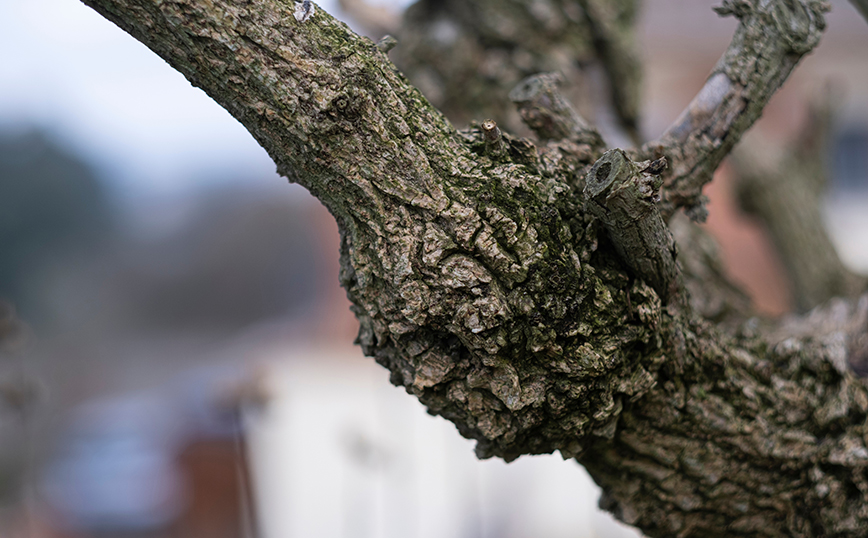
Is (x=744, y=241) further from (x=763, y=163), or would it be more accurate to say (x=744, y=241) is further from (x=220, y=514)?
(x=220, y=514)

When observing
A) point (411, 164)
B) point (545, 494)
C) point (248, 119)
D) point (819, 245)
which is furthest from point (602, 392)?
point (545, 494)

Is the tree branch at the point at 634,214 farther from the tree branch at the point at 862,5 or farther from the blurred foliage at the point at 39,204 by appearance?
the blurred foliage at the point at 39,204

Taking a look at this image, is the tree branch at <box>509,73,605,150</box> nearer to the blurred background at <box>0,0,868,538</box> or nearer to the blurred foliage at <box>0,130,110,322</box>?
the blurred background at <box>0,0,868,538</box>

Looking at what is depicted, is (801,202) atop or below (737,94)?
atop

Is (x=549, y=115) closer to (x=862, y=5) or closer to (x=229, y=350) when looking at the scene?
(x=862, y=5)

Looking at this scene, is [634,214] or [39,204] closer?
[634,214]

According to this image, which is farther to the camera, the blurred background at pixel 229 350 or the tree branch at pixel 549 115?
the blurred background at pixel 229 350

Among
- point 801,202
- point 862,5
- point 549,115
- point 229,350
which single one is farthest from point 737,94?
point 229,350

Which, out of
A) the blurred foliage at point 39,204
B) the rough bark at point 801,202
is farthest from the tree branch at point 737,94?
the blurred foliage at point 39,204
